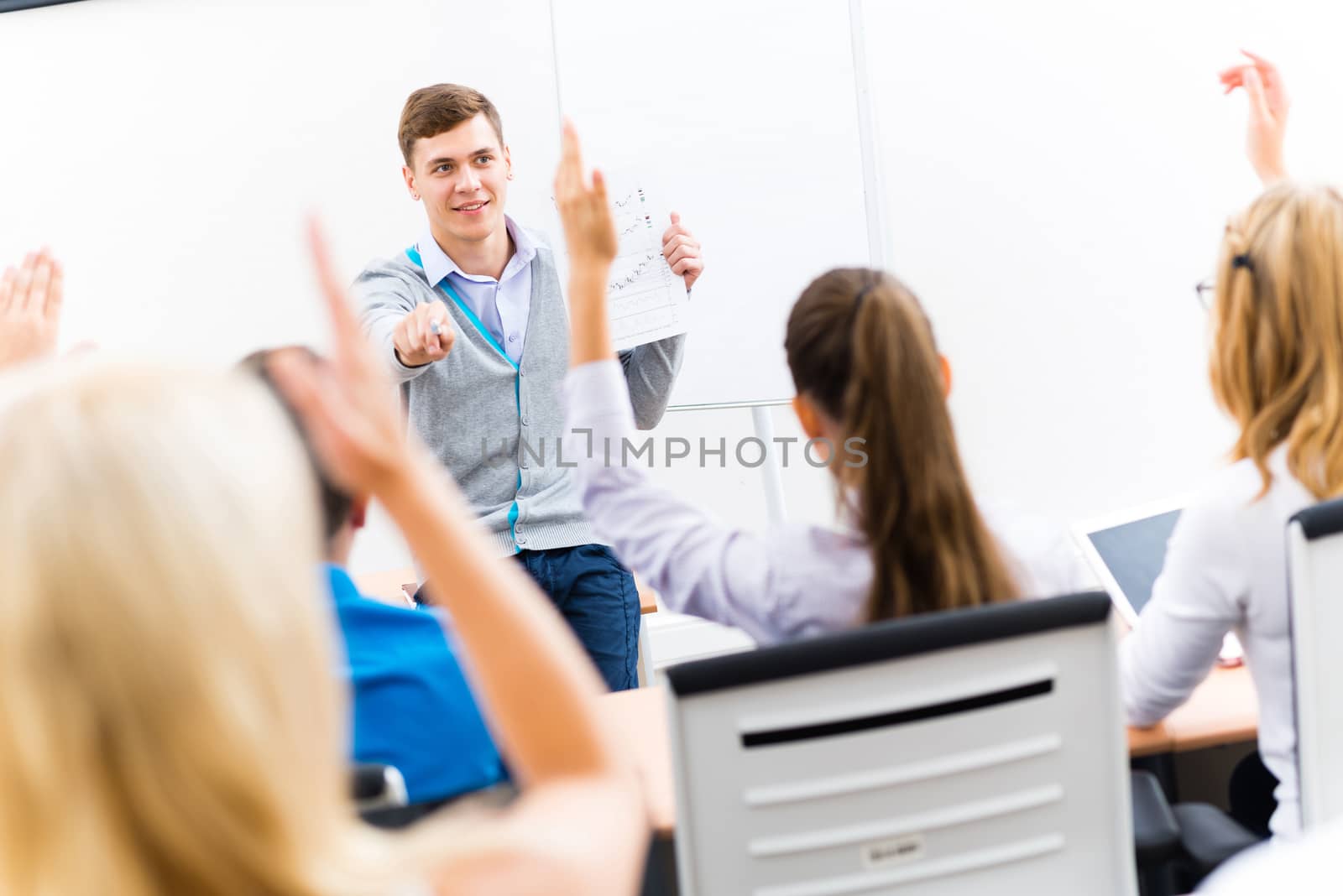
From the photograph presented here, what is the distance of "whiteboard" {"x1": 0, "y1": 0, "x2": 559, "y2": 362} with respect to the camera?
351 cm

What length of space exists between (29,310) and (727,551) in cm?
106

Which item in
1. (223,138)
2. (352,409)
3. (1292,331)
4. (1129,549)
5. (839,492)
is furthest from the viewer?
(223,138)

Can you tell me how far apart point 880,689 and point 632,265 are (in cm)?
158

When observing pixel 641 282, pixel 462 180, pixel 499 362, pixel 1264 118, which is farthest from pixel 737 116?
pixel 1264 118

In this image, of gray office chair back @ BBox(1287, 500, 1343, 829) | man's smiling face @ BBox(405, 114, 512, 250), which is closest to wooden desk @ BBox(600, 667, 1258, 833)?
gray office chair back @ BBox(1287, 500, 1343, 829)

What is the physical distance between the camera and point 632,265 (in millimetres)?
2615

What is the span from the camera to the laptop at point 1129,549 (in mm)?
2102

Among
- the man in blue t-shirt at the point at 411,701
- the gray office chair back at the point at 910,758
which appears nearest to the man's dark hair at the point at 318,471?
the man in blue t-shirt at the point at 411,701

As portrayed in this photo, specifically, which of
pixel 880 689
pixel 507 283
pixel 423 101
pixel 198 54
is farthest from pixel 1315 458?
pixel 198 54

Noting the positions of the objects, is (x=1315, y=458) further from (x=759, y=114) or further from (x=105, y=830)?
(x=759, y=114)

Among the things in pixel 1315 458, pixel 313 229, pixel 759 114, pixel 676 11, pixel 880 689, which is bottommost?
pixel 880 689

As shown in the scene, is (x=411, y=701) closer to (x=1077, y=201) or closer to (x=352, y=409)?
(x=352, y=409)

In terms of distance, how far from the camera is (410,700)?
1.32 meters

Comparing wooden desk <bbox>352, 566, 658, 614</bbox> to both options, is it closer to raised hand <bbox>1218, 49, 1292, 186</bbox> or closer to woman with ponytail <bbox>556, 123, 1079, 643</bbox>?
woman with ponytail <bbox>556, 123, 1079, 643</bbox>
